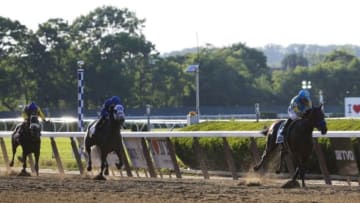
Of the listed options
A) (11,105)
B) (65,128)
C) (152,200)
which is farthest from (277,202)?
(11,105)

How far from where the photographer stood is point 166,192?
11.0 m

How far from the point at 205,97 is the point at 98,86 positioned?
10.4 m

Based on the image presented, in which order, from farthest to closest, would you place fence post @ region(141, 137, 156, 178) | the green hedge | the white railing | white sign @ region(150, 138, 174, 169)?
fence post @ region(141, 137, 156, 178)
white sign @ region(150, 138, 174, 169)
the green hedge
the white railing

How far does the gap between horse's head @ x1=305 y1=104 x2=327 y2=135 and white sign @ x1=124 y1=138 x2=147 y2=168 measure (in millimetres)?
5233

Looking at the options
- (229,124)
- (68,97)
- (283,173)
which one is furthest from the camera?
(68,97)

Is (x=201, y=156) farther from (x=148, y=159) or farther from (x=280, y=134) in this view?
(x=280, y=134)

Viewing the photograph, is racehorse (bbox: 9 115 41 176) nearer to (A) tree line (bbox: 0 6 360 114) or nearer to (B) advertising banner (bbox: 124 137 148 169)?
(B) advertising banner (bbox: 124 137 148 169)

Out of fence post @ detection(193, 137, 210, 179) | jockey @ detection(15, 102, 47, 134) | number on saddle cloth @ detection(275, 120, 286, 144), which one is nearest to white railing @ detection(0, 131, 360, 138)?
fence post @ detection(193, 137, 210, 179)

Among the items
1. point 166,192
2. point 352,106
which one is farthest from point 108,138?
point 352,106

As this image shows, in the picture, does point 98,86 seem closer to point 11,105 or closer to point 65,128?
point 11,105

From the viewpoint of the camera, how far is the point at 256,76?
8931 centimetres

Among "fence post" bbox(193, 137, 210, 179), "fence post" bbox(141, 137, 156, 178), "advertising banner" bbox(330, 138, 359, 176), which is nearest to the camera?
"advertising banner" bbox(330, 138, 359, 176)

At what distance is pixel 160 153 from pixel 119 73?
160ft

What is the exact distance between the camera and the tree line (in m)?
62.2
